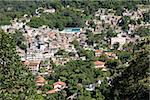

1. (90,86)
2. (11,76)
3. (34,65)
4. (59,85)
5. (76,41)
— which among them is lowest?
(76,41)

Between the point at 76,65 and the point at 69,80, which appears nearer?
the point at 69,80

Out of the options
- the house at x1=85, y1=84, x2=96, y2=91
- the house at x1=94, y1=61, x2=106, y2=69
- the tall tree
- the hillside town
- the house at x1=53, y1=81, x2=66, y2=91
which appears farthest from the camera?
the hillside town

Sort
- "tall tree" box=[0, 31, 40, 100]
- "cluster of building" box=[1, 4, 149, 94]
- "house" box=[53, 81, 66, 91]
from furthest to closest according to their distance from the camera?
1. "cluster of building" box=[1, 4, 149, 94]
2. "house" box=[53, 81, 66, 91]
3. "tall tree" box=[0, 31, 40, 100]

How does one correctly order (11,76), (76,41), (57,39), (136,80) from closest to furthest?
1. (136,80)
2. (11,76)
3. (76,41)
4. (57,39)

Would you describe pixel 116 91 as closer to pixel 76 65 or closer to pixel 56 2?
pixel 76 65

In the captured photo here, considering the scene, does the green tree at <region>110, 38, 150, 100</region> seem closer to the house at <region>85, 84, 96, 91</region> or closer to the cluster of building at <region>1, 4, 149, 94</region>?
the house at <region>85, 84, 96, 91</region>

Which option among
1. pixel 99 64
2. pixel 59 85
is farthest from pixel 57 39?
pixel 59 85

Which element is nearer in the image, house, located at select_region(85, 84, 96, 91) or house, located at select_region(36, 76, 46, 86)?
house, located at select_region(85, 84, 96, 91)

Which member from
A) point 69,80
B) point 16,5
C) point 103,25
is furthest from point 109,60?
point 16,5

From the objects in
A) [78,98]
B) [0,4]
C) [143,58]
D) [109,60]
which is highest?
[143,58]

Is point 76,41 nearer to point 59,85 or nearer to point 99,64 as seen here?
point 99,64

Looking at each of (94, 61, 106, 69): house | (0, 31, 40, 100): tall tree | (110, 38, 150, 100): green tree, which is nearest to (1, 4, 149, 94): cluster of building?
(94, 61, 106, 69): house
